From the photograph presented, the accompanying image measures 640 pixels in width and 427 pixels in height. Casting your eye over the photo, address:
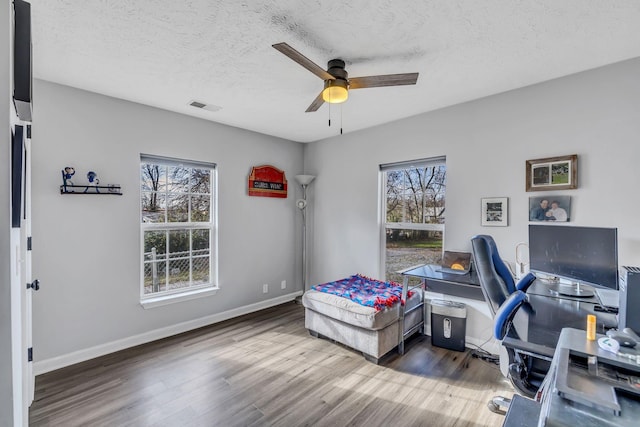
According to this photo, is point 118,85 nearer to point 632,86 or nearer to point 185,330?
point 185,330

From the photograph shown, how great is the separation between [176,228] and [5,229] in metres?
2.59

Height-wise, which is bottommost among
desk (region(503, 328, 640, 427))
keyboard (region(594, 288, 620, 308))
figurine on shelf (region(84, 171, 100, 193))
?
keyboard (region(594, 288, 620, 308))

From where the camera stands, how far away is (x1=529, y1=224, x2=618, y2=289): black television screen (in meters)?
1.84

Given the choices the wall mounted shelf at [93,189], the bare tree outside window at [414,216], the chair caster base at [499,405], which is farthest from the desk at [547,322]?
the wall mounted shelf at [93,189]

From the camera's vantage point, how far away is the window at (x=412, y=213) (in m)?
3.23

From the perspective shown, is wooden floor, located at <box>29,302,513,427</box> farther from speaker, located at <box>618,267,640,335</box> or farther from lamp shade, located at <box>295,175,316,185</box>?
lamp shade, located at <box>295,175,316,185</box>

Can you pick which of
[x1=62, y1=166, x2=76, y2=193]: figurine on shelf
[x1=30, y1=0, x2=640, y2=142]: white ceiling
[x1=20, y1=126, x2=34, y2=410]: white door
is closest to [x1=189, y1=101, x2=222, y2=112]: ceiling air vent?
[x1=30, y1=0, x2=640, y2=142]: white ceiling

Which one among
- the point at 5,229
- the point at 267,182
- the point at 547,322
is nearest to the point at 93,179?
the point at 267,182

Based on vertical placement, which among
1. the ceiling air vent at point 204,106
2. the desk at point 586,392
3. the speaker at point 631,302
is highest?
the ceiling air vent at point 204,106

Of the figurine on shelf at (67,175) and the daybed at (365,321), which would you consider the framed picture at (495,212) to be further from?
the figurine on shelf at (67,175)

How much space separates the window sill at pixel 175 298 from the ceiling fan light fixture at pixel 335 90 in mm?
2603

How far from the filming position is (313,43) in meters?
1.90

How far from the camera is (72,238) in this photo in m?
2.55

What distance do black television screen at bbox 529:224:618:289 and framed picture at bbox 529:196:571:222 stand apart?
29 cm
